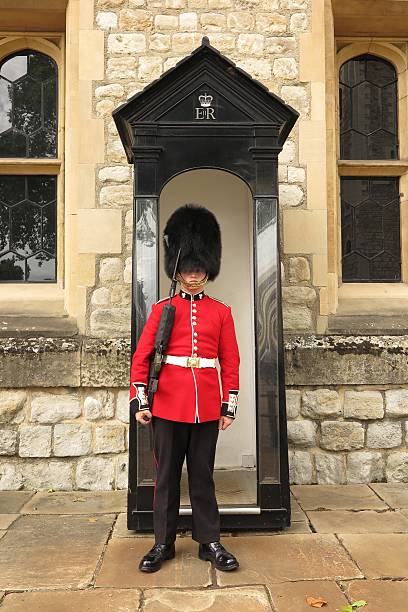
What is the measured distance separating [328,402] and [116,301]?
160 centimetres

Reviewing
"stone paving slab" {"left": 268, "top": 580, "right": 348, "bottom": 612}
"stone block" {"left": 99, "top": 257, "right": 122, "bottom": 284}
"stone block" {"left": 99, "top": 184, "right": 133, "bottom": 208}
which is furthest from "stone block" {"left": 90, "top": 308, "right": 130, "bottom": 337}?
"stone paving slab" {"left": 268, "top": 580, "right": 348, "bottom": 612}

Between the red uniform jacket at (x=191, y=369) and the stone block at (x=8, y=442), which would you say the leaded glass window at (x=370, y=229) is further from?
the stone block at (x=8, y=442)

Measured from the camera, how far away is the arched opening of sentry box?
3.77 m

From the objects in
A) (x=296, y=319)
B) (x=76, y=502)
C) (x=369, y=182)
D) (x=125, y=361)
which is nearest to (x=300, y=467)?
(x=296, y=319)

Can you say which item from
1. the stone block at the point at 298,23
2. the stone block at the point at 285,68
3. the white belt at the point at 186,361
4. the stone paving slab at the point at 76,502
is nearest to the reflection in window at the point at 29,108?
the stone block at the point at 285,68

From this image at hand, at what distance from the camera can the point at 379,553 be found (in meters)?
2.67

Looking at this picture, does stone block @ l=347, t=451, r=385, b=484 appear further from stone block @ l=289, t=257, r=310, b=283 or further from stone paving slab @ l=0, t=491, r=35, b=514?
stone paving slab @ l=0, t=491, r=35, b=514

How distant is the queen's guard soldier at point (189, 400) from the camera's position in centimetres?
259

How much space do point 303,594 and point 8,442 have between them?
7.42 feet

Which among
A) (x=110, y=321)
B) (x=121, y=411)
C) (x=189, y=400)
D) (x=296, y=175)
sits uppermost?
(x=296, y=175)

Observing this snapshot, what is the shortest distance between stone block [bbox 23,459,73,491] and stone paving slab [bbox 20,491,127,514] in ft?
0.17

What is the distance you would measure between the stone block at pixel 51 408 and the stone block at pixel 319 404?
1.53 m

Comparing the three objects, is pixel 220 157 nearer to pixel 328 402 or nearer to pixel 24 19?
pixel 328 402

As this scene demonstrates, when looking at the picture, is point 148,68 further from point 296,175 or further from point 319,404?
point 319,404
